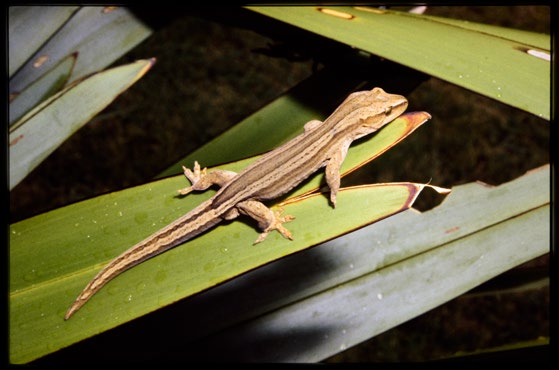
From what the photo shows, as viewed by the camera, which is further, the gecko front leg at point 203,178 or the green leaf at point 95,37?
the green leaf at point 95,37

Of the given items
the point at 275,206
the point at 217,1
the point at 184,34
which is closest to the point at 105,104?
the point at 217,1

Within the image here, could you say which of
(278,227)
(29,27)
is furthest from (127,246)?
(29,27)

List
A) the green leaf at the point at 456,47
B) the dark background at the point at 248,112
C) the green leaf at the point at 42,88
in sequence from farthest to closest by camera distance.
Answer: the dark background at the point at 248,112, the green leaf at the point at 42,88, the green leaf at the point at 456,47

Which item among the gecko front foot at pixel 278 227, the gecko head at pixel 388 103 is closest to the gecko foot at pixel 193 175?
the gecko front foot at pixel 278 227

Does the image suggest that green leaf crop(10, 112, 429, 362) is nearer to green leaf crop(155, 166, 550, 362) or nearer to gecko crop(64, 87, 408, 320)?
gecko crop(64, 87, 408, 320)

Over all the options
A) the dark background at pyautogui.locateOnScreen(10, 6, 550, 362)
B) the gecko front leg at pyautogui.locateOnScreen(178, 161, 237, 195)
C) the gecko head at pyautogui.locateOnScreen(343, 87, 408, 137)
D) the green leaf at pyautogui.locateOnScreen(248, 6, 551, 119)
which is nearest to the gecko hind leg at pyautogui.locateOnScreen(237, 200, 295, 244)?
the gecko front leg at pyautogui.locateOnScreen(178, 161, 237, 195)

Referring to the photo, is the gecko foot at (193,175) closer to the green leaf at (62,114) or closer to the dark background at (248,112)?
the green leaf at (62,114)
